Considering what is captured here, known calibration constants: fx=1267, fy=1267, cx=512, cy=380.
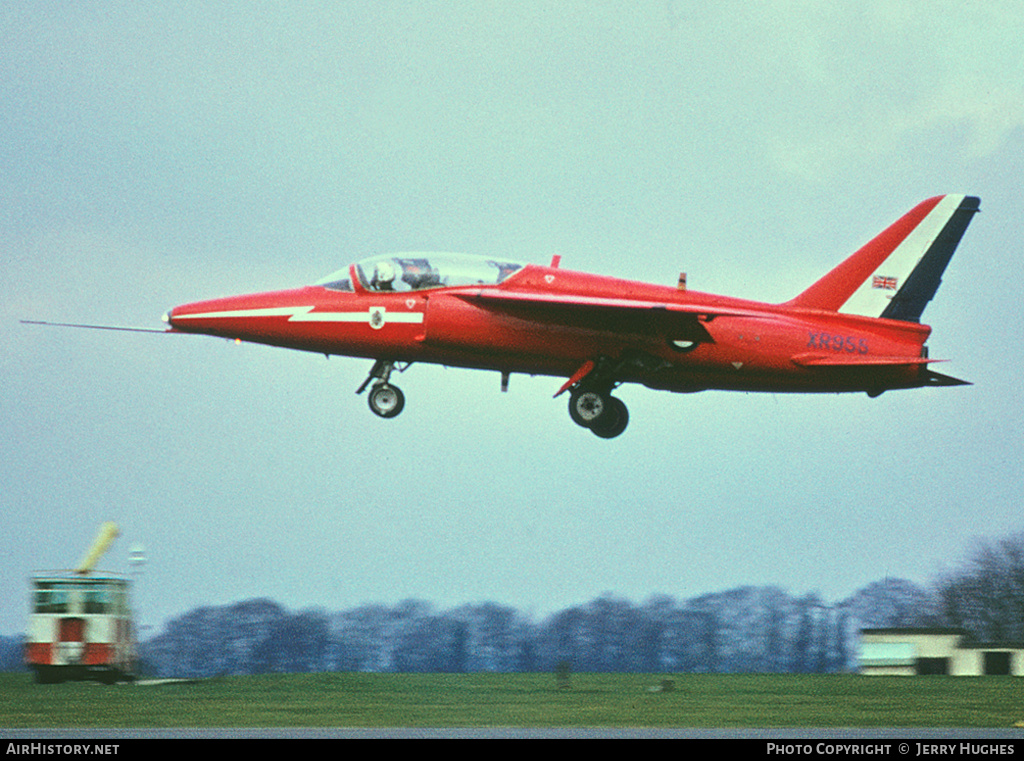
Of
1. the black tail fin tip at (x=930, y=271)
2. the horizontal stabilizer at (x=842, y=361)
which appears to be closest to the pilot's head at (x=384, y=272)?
the horizontal stabilizer at (x=842, y=361)

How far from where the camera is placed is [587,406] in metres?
26.4

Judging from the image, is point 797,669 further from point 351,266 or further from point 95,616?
point 351,266

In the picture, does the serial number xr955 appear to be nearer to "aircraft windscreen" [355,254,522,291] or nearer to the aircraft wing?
the aircraft wing

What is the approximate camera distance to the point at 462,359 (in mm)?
26094

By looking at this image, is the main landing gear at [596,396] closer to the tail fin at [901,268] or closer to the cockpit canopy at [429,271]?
the cockpit canopy at [429,271]

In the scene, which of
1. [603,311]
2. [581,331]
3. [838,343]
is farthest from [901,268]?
[581,331]

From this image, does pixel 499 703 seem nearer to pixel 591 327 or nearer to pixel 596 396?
pixel 596 396

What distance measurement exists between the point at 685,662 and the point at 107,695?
3739 centimetres

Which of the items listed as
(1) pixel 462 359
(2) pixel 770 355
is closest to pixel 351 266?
(1) pixel 462 359

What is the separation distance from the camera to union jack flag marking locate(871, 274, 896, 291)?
27203mm

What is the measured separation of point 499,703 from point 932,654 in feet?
114

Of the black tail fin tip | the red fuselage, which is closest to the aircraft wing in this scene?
the red fuselage

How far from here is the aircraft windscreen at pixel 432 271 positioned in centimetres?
2566

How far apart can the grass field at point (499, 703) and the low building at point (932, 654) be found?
1468 cm
